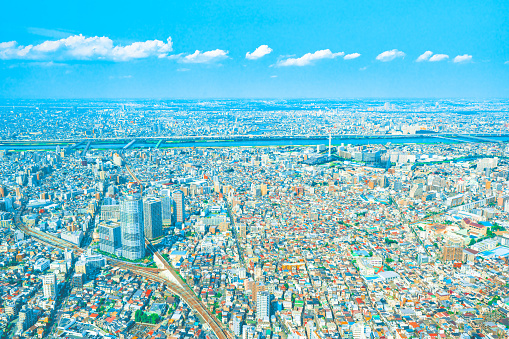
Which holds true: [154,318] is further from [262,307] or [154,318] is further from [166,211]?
[166,211]

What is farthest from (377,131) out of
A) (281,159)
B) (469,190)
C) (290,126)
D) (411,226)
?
(411,226)

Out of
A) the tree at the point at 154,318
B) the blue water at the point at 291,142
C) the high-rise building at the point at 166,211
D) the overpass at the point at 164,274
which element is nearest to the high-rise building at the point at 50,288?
the overpass at the point at 164,274

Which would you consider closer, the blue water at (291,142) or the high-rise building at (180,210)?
the high-rise building at (180,210)

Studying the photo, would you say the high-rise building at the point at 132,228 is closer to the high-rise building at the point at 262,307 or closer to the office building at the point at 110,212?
the office building at the point at 110,212

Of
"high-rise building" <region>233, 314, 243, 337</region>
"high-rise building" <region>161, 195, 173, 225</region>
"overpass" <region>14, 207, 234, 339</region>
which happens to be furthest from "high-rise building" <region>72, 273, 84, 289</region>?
"high-rise building" <region>161, 195, 173, 225</region>

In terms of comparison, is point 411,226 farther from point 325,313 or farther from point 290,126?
point 290,126

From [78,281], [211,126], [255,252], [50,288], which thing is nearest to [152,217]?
[78,281]

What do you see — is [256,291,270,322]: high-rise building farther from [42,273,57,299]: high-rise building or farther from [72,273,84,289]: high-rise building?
[42,273,57,299]: high-rise building
